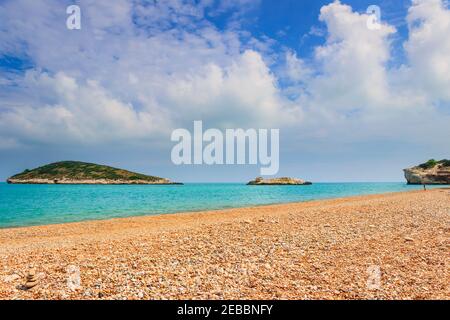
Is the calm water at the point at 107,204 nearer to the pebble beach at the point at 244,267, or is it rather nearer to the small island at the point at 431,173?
the pebble beach at the point at 244,267

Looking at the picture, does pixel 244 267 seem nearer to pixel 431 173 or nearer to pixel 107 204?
pixel 107 204

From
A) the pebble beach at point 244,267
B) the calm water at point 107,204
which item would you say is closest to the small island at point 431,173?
the calm water at point 107,204

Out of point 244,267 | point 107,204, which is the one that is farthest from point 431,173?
→ point 244,267

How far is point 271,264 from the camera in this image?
1009 centimetres

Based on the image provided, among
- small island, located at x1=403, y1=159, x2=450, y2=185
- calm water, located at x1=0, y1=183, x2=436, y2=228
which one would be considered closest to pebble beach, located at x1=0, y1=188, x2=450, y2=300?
calm water, located at x1=0, y1=183, x2=436, y2=228

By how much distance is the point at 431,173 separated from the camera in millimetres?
161875

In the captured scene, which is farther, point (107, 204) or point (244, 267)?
point (107, 204)

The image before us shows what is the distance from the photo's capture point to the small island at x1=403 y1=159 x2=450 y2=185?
517 ft

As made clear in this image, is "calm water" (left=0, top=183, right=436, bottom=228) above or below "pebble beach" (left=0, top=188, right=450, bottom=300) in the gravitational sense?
below

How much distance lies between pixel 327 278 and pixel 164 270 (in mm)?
4871

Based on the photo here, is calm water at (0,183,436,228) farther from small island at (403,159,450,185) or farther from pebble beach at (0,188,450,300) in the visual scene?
small island at (403,159,450,185)

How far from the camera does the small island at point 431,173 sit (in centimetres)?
15762
